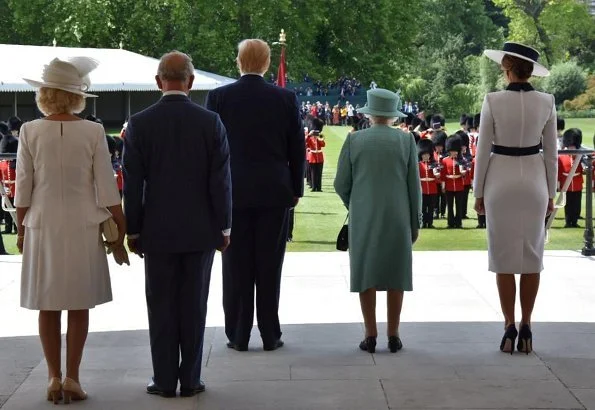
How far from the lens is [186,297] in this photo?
629cm

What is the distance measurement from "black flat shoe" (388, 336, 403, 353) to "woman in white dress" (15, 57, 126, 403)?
1.89 metres

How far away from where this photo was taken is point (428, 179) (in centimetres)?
1777

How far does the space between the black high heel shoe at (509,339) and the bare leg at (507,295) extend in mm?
89

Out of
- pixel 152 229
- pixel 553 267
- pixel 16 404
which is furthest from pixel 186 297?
pixel 553 267

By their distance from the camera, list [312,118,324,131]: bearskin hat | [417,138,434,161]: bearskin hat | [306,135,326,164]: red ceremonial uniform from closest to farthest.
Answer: [417,138,434,161]: bearskin hat → [306,135,326,164]: red ceremonial uniform → [312,118,324,131]: bearskin hat

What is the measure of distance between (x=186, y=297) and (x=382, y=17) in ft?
181

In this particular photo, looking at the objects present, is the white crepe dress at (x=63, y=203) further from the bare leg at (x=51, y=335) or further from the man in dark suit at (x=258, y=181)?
the man in dark suit at (x=258, y=181)

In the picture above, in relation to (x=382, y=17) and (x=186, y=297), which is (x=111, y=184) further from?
(x=382, y=17)

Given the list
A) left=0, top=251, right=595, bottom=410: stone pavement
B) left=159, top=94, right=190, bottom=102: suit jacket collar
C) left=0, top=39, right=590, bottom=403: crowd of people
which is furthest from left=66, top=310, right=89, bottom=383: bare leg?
left=159, top=94, right=190, bottom=102: suit jacket collar

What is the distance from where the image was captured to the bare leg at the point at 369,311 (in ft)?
24.4

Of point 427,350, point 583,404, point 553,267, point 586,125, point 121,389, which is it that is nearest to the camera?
point 583,404

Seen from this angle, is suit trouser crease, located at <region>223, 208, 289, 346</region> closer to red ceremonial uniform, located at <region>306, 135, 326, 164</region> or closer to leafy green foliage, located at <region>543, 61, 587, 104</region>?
red ceremonial uniform, located at <region>306, 135, 326, 164</region>

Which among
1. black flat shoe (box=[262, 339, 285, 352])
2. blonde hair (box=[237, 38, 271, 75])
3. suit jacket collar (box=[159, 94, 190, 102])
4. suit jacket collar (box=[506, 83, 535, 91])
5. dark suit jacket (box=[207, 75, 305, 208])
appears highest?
blonde hair (box=[237, 38, 271, 75])

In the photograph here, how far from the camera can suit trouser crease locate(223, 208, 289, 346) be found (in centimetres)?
747
